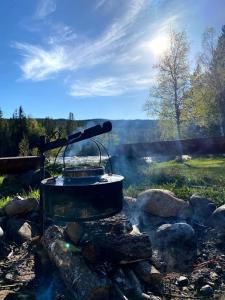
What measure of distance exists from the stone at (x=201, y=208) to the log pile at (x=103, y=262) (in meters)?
1.73

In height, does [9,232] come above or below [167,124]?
below

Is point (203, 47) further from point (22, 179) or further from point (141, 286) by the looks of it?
point (141, 286)

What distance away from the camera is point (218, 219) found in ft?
15.3

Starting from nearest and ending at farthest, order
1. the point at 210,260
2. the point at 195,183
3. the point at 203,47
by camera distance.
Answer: the point at 210,260
the point at 195,183
the point at 203,47

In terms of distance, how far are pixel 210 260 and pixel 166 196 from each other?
1.49 meters

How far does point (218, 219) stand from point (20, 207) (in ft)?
11.0

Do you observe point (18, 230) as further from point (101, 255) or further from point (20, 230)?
point (101, 255)

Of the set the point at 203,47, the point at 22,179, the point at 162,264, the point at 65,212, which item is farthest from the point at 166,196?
the point at 203,47

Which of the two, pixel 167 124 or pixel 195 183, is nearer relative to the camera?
pixel 195 183

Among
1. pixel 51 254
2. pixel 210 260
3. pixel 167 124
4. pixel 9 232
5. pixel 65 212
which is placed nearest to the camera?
pixel 65 212

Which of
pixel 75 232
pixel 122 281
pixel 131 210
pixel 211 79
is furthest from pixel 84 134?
pixel 211 79

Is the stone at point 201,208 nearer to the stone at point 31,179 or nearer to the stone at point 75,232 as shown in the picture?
the stone at point 75,232

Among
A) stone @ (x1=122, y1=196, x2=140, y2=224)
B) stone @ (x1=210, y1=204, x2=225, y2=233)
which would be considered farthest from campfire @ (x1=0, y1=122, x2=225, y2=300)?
stone @ (x1=122, y1=196, x2=140, y2=224)

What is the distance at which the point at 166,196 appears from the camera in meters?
5.25
